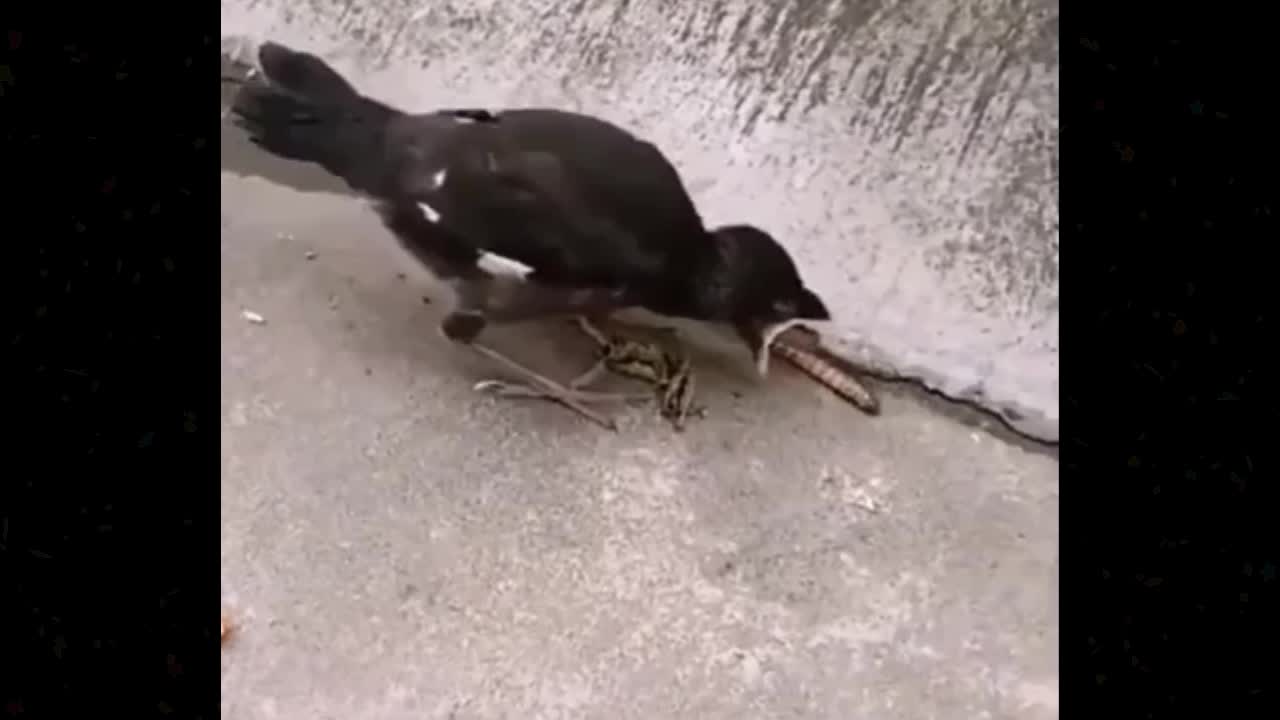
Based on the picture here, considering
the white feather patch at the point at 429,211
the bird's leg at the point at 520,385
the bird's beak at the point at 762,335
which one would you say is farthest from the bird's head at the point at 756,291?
the white feather patch at the point at 429,211

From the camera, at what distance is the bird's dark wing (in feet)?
3.76

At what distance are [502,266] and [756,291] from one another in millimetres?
218

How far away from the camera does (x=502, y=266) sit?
1164mm

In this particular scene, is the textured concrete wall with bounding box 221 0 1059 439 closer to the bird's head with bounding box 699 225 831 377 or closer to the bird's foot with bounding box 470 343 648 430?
the bird's head with bounding box 699 225 831 377

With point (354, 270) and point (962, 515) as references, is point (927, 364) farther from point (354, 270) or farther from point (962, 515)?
point (354, 270)

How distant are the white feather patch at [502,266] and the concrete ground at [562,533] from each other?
0.10 meters

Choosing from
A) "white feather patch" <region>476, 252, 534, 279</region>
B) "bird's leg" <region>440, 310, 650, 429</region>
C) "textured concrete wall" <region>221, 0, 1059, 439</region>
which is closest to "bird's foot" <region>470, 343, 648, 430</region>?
"bird's leg" <region>440, 310, 650, 429</region>

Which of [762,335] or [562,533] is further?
[762,335]

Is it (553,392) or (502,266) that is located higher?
(502,266)

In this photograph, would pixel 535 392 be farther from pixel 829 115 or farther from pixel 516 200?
pixel 829 115

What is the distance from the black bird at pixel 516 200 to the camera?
3.76 feet

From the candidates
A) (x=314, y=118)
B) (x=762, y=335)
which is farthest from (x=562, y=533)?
(x=314, y=118)

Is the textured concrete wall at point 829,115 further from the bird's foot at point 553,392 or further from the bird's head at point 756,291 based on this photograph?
the bird's foot at point 553,392
